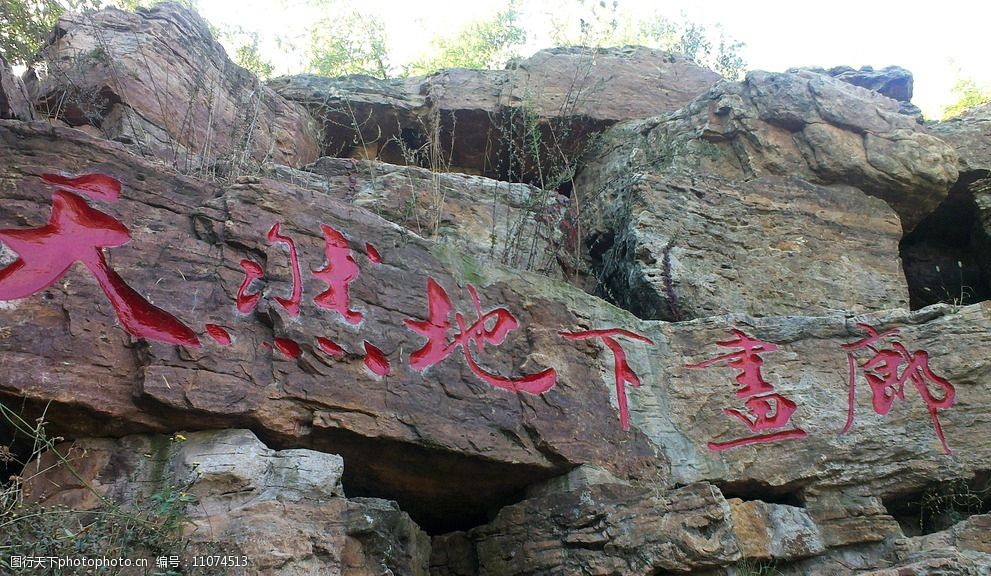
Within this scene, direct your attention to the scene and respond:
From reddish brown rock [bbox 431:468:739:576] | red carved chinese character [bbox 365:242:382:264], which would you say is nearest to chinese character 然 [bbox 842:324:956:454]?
reddish brown rock [bbox 431:468:739:576]

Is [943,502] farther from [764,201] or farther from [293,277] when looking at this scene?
[293,277]

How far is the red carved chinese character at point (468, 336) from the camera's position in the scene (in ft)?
→ 12.6

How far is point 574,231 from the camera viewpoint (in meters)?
5.73

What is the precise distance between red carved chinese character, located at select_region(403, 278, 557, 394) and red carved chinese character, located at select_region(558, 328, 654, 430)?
338mm

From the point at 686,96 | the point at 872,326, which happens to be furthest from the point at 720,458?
the point at 686,96

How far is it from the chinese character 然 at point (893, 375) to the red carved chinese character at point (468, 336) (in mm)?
1738

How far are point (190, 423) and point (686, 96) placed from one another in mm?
5150

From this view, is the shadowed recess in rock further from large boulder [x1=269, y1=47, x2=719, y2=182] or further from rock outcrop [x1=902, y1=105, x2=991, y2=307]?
rock outcrop [x1=902, y1=105, x2=991, y2=307]

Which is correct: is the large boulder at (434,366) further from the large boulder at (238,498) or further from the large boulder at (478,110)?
the large boulder at (478,110)

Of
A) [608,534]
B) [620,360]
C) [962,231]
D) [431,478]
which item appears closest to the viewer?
[608,534]

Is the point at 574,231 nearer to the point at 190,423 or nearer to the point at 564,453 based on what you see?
the point at 564,453

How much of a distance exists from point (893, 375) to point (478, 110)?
358cm

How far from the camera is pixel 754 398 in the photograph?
433 cm

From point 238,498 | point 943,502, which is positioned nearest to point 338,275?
point 238,498
